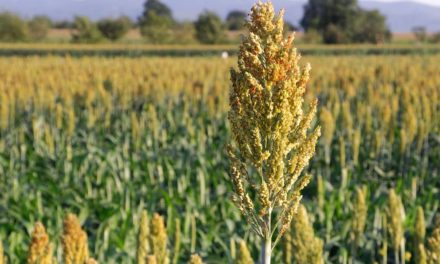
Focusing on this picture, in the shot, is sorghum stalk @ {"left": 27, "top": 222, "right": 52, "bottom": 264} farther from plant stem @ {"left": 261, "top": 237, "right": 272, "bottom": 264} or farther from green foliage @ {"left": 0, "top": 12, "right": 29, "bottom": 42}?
green foliage @ {"left": 0, "top": 12, "right": 29, "bottom": 42}

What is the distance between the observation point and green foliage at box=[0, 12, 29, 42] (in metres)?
68.2

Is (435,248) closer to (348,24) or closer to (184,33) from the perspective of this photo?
(184,33)

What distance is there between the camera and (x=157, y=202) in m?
6.58

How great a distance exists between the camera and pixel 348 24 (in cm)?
7544

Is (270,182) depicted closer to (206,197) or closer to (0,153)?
(206,197)

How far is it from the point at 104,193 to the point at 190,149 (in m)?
1.42

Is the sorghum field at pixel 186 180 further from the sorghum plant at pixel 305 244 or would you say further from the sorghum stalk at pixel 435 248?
the sorghum stalk at pixel 435 248

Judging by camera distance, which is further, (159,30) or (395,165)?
(159,30)

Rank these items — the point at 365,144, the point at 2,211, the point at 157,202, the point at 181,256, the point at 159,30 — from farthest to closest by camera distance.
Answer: the point at 159,30
the point at 365,144
the point at 157,202
the point at 2,211
the point at 181,256

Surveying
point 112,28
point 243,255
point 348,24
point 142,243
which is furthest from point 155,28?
point 243,255

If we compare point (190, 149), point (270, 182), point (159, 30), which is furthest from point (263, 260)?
point (159, 30)

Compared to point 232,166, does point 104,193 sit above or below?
below

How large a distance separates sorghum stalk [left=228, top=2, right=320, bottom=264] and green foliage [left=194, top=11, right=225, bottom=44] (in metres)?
65.7

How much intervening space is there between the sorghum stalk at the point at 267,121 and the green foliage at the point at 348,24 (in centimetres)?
6666
